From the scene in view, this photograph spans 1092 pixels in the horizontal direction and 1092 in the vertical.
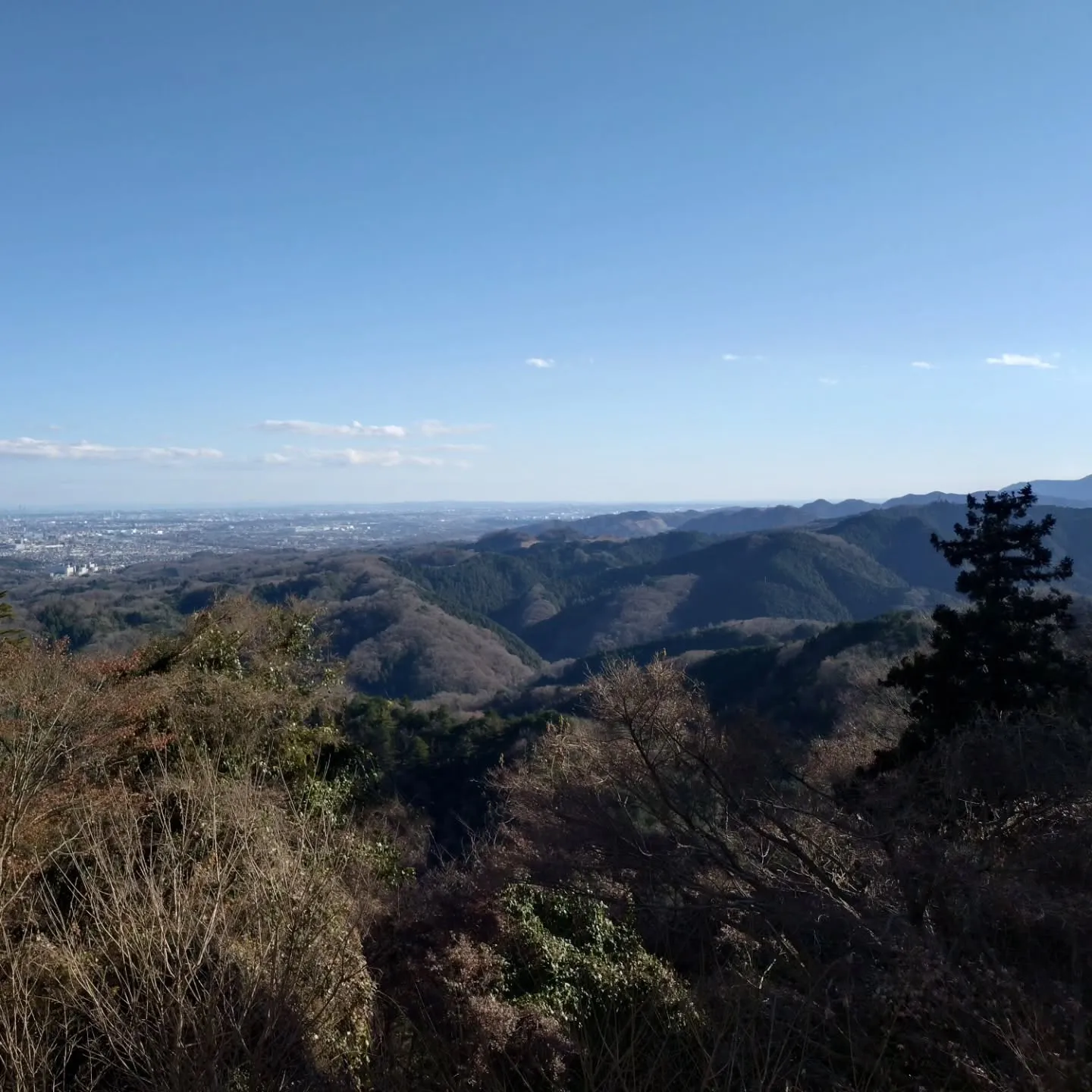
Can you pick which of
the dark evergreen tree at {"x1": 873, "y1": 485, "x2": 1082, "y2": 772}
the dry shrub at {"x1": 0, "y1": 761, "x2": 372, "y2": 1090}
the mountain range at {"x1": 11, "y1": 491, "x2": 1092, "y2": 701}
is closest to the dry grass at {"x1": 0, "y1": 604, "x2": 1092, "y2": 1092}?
the dry shrub at {"x1": 0, "y1": 761, "x2": 372, "y2": 1090}

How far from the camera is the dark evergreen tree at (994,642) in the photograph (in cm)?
1341

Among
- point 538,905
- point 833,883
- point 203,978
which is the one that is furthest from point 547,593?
point 203,978

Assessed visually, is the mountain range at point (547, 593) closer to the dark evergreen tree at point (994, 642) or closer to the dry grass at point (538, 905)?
the dry grass at point (538, 905)

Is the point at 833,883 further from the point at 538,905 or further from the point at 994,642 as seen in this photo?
the point at 994,642

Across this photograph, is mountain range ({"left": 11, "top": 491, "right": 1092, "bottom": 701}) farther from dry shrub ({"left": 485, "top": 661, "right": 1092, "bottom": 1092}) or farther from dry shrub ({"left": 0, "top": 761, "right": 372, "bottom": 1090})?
dry shrub ({"left": 0, "top": 761, "right": 372, "bottom": 1090})

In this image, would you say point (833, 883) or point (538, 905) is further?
point (538, 905)

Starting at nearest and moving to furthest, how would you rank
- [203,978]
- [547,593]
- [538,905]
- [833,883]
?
[203,978] → [833,883] → [538,905] → [547,593]

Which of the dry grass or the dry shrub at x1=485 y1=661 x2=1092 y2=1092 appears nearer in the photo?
the dry grass

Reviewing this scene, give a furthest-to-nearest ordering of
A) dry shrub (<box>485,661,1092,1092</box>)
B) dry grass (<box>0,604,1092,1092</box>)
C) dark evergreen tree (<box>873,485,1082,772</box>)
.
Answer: dark evergreen tree (<box>873,485,1082,772</box>) → dry shrub (<box>485,661,1092,1092</box>) → dry grass (<box>0,604,1092,1092</box>)

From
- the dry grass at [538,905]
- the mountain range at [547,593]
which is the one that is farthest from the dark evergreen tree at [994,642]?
the mountain range at [547,593]

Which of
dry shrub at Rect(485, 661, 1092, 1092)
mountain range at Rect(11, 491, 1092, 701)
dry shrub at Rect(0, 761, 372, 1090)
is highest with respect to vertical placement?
dry shrub at Rect(0, 761, 372, 1090)

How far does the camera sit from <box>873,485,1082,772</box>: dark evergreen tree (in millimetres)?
13406

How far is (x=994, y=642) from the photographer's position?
13.8 meters

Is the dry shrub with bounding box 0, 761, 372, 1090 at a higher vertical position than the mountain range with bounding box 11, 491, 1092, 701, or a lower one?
higher
